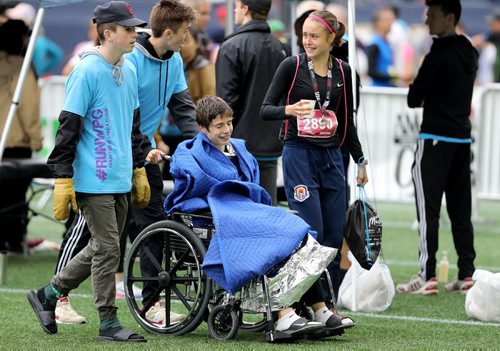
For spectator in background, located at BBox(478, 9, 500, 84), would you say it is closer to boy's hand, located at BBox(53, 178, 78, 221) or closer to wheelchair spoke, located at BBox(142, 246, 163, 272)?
wheelchair spoke, located at BBox(142, 246, 163, 272)

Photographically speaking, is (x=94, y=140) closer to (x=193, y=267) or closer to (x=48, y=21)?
(x=193, y=267)

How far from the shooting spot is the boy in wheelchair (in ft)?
24.2

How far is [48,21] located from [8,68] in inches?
676

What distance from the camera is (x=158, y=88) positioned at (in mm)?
8523

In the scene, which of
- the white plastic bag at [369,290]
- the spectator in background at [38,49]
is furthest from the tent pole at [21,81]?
the white plastic bag at [369,290]

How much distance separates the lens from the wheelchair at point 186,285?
7559 millimetres

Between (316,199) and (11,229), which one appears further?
(11,229)

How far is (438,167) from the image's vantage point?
10.2 m

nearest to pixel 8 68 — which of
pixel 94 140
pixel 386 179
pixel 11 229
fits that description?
pixel 11 229

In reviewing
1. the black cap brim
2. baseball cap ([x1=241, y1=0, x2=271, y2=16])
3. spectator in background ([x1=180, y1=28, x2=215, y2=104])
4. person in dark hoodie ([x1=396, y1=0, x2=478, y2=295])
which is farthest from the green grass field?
baseball cap ([x1=241, y1=0, x2=271, y2=16])

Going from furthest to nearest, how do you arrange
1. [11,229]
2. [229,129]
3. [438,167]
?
[11,229], [438,167], [229,129]

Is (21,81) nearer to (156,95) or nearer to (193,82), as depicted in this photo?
(193,82)

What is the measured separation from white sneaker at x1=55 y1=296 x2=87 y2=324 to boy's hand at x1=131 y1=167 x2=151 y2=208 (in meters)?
1.01

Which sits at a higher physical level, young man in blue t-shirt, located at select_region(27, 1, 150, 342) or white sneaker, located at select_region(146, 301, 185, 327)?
young man in blue t-shirt, located at select_region(27, 1, 150, 342)
